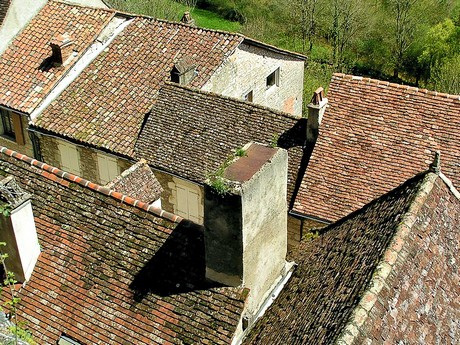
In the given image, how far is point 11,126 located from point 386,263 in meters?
16.1

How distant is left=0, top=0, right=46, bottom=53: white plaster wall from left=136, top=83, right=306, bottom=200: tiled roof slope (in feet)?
21.9

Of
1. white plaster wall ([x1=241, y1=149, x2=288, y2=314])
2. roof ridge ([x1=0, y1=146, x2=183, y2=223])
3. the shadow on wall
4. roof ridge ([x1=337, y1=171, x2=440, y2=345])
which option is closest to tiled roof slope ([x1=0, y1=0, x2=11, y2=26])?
roof ridge ([x1=0, y1=146, x2=183, y2=223])

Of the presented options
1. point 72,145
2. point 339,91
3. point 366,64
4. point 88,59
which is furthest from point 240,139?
point 366,64

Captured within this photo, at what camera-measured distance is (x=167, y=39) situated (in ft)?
70.4

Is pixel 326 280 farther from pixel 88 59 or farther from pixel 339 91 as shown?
pixel 88 59

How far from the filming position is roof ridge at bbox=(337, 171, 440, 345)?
8664mm

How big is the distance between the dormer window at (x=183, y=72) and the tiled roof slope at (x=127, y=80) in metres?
0.22

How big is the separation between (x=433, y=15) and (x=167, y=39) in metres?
27.6

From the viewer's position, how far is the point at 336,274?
34.3ft

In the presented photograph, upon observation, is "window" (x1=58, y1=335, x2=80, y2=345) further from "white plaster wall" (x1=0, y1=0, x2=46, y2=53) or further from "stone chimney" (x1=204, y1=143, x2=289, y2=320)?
"white plaster wall" (x1=0, y1=0, x2=46, y2=53)

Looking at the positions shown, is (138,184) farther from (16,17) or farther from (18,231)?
(16,17)

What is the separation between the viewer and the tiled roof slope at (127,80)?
19609 millimetres

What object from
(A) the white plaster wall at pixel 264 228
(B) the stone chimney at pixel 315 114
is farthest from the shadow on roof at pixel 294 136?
(A) the white plaster wall at pixel 264 228

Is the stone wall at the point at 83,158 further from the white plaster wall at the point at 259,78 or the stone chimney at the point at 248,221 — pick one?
the stone chimney at the point at 248,221
